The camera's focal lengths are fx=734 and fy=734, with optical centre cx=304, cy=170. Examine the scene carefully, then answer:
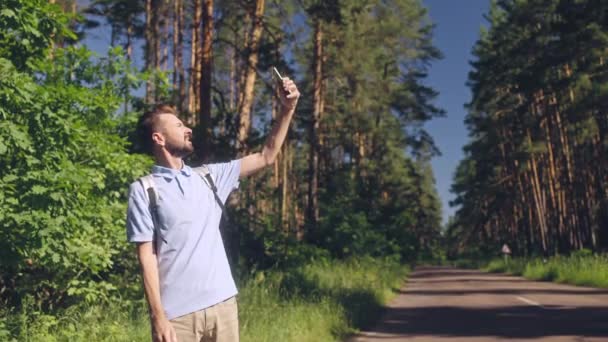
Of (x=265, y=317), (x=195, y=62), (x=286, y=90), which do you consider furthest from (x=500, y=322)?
(x=195, y=62)

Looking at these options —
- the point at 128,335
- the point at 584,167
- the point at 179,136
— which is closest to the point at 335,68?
the point at 584,167

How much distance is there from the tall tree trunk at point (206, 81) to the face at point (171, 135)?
11.9 metres

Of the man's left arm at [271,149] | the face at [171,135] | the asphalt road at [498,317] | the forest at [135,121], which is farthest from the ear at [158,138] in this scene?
the asphalt road at [498,317]

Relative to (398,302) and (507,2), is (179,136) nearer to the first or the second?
(398,302)

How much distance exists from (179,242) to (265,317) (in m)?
7.27

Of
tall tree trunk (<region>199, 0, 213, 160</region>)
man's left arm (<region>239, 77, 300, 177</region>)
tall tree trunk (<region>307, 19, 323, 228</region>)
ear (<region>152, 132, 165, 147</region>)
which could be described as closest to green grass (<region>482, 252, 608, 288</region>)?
tall tree trunk (<region>307, 19, 323, 228</region>)

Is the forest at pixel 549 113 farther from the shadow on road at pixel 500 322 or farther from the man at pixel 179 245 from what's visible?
the man at pixel 179 245

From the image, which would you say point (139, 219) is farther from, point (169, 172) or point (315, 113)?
point (315, 113)

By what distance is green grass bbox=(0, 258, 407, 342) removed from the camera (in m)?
9.06

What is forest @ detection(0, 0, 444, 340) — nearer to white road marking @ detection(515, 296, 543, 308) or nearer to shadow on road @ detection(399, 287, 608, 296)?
shadow on road @ detection(399, 287, 608, 296)

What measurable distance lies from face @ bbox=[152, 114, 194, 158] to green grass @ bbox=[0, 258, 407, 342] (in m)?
5.30

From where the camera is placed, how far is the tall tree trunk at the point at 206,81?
15812 mm

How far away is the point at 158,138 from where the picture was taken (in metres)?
3.77

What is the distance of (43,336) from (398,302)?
1248 cm
